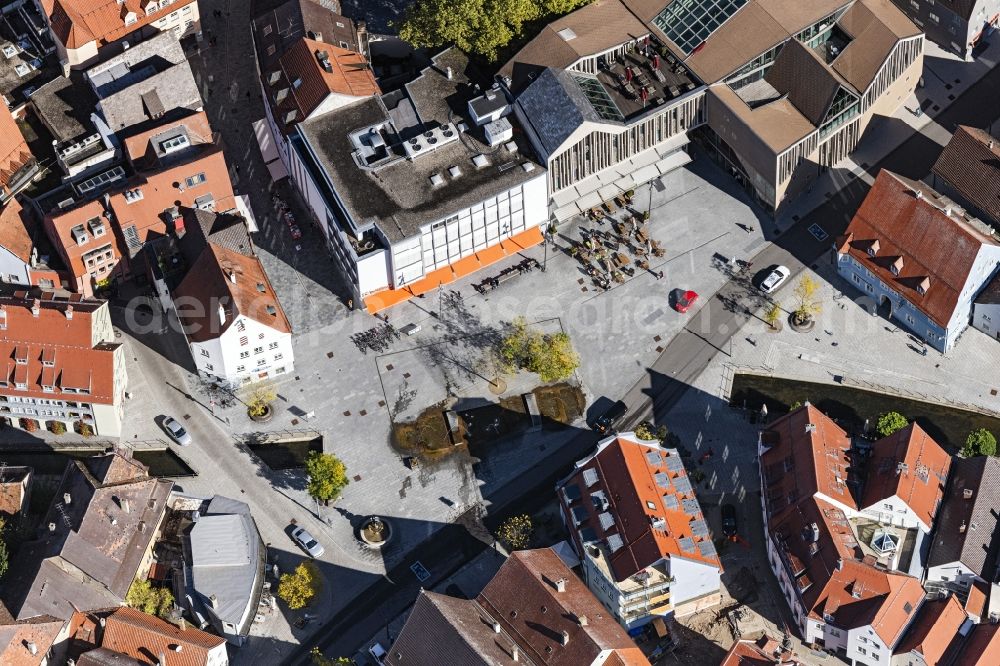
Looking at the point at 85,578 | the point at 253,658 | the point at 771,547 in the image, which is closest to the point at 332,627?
the point at 253,658

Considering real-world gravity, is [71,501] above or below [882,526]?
above

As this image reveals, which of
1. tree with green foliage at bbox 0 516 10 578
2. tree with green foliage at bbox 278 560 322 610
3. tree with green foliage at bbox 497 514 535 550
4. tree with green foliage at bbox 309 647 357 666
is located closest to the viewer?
tree with green foliage at bbox 309 647 357 666

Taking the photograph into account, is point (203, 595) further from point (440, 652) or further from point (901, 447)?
point (901, 447)

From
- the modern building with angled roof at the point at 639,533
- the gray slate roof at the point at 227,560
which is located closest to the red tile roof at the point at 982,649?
the modern building with angled roof at the point at 639,533

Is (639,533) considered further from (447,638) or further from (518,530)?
(447,638)

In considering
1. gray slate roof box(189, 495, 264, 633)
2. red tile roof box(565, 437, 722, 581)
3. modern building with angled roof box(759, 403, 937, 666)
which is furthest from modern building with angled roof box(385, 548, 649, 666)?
modern building with angled roof box(759, 403, 937, 666)

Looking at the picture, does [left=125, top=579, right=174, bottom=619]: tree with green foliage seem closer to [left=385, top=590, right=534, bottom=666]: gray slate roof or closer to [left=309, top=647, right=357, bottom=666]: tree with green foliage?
[left=309, top=647, right=357, bottom=666]: tree with green foliage
